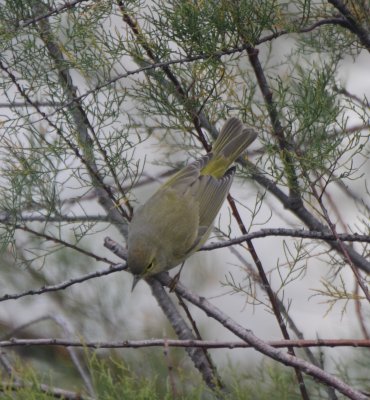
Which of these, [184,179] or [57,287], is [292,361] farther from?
[184,179]

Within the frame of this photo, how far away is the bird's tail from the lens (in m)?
3.28

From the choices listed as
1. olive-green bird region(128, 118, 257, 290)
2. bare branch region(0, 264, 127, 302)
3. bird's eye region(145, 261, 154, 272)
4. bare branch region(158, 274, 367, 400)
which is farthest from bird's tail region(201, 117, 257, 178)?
bare branch region(158, 274, 367, 400)

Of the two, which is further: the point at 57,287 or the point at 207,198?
the point at 207,198

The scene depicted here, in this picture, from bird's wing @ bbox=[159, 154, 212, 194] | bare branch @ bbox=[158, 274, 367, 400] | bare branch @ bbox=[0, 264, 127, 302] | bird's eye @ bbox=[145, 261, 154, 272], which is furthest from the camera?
bird's wing @ bbox=[159, 154, 212, 194]

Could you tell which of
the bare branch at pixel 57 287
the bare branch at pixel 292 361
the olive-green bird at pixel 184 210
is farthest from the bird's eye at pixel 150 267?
the bare branch at pixel 292 361

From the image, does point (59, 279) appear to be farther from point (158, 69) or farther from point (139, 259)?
point (158, 69)

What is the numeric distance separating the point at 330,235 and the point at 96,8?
1.04 m

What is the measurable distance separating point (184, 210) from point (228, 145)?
0.44 m

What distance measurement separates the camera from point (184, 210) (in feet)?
12.4

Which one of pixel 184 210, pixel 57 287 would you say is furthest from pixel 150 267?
pixel 57 287

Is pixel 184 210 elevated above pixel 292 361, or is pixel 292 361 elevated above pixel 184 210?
pixel 184 210

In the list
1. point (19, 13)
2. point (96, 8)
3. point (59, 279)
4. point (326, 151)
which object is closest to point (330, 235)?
point (326, 151)

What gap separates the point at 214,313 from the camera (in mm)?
2119

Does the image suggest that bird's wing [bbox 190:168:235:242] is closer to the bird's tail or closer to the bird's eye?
the bird's tail
